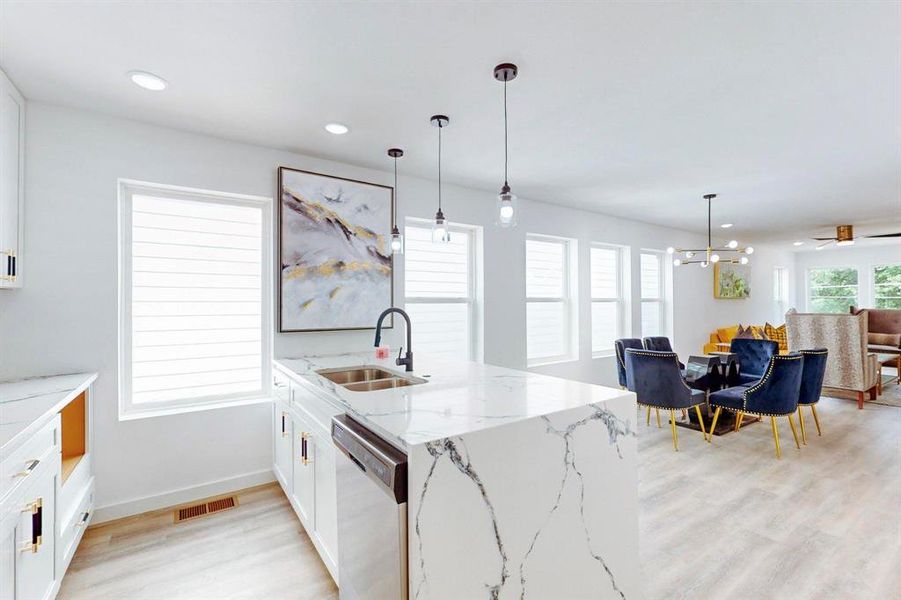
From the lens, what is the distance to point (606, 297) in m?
5.67

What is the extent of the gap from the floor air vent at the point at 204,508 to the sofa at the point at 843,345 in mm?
6982

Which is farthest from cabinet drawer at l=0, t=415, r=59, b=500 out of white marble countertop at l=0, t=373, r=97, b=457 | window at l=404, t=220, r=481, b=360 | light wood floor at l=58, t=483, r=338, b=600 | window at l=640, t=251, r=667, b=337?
window at l=640, t=251, r=667, b=337

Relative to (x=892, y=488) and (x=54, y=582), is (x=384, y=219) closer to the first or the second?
(x=54, y=582)

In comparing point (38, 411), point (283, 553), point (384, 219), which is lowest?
point (283, 553)

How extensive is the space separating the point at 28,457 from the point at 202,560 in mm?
1104

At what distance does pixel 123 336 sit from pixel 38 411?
3.65ft

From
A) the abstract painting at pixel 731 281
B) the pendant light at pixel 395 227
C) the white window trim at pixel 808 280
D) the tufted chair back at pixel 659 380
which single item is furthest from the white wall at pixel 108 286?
the white window trim at pixel 808 280

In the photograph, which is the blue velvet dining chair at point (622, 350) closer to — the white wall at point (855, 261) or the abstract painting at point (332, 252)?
the abstract painting at point (332, 252)

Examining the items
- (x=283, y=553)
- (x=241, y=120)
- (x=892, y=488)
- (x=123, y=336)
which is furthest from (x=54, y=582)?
(x=892, y=488)

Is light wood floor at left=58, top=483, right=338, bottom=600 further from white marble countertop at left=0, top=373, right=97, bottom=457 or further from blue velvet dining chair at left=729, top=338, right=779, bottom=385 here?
blue velvet dining chair at left=729, top=338, right=779, bottom=385

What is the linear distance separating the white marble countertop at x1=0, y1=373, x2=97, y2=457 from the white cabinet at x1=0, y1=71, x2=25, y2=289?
53 centimetres

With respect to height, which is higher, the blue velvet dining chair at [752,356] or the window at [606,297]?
the window at [606,297]

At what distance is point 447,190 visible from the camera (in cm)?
409

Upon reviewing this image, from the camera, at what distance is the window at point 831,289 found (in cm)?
929
